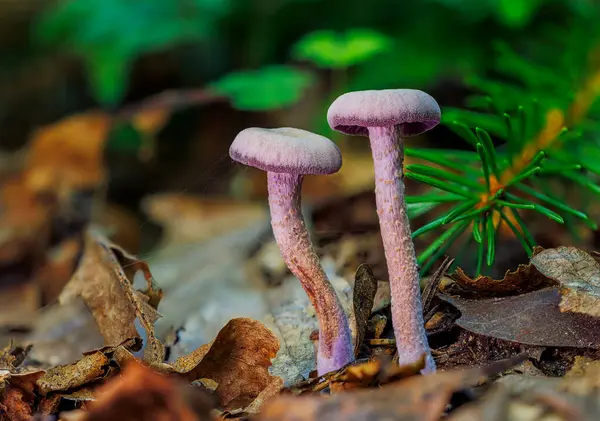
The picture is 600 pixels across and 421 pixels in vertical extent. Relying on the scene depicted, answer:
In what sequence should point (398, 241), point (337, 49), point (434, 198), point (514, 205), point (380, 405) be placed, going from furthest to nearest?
point (337, 49) → point (434, 198) → point (514, 205) → point (398, 241) → point (380, 405)

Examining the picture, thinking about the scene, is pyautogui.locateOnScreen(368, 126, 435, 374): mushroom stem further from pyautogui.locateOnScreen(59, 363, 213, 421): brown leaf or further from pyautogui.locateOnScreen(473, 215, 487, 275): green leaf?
pyautogui.locateOnScreen(59, 363, 213, 421): brown leaf

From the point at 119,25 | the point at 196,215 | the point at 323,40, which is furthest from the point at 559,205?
the point at 119,25

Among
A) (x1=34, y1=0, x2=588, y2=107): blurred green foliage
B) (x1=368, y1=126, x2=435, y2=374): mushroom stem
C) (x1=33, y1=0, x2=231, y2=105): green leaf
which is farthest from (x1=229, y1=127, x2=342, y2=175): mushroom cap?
(x1=33, y1=0, x2=231, y2=105): green leaf

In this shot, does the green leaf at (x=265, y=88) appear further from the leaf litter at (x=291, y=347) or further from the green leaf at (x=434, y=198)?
the green leaf at (x=434, y=198)

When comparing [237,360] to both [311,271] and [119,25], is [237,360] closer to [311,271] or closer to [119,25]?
[311,271]

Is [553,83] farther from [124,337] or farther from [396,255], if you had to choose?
[124,337]

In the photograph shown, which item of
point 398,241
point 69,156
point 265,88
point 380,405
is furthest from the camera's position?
point 69,156

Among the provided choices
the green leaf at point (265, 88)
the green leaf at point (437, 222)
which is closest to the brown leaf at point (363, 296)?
the green leaf at point (437, 222)
